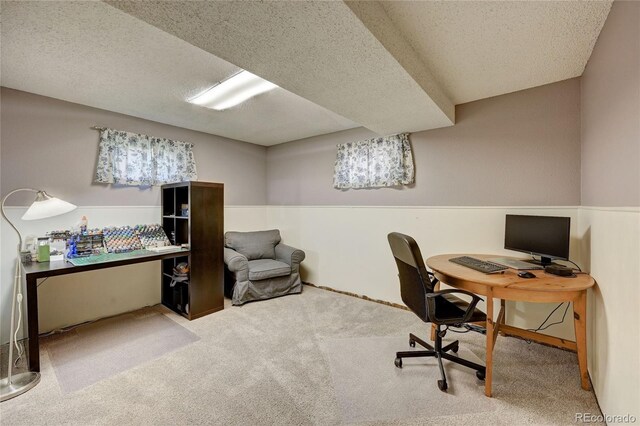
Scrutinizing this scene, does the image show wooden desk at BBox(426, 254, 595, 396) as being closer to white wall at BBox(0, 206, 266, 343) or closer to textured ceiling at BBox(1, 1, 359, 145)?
textured ceiling at BBox(1, 1, 359, 145)

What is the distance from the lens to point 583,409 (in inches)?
62.6

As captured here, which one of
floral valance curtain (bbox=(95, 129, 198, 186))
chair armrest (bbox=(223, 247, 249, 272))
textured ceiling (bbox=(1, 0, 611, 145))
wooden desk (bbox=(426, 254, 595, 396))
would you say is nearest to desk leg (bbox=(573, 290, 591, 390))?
wooden desk (bbox=(426, 254, 595, 396))

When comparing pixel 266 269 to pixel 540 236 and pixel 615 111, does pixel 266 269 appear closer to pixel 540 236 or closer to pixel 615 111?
pixel 540 236

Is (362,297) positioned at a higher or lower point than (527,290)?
lower

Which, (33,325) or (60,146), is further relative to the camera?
(60,146)

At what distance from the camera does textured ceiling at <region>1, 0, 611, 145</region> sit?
1.32 metres

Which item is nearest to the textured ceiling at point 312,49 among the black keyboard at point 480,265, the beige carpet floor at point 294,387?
the black keyboard at point 480,265

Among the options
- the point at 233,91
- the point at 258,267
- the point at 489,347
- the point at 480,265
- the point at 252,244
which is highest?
the point at 233,91

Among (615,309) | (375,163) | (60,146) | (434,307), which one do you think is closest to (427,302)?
(434,307)

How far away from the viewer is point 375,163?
11.0 ft

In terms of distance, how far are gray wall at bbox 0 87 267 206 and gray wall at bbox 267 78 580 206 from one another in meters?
2.67

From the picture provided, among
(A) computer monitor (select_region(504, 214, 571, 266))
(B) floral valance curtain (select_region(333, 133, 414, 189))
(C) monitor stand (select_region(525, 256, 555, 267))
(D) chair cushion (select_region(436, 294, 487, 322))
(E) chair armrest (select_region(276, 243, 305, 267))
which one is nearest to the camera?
(D) chair cushion (select_region(436, 294, 487, 322))

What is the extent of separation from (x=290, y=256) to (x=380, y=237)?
1.22 meters

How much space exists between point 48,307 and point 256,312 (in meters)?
1.93
